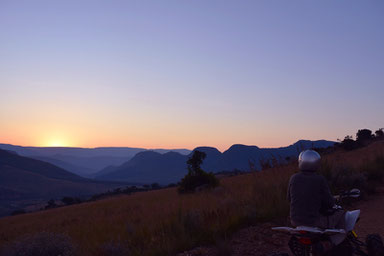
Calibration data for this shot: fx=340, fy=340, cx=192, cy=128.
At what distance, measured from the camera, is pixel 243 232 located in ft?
25.6

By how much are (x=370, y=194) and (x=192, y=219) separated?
6.49 metres

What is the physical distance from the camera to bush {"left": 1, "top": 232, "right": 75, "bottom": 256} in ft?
21.2

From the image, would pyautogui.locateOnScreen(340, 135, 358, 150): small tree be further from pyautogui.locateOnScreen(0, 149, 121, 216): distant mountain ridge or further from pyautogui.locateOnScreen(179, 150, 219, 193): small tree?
pyautogui.locateOnScreen(0, 149, 121, 216): distant mountain ridge

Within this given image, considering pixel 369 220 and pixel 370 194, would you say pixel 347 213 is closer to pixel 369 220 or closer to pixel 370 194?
pixel 369 220

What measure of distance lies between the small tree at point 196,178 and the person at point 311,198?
19401 mm

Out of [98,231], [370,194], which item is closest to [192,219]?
[98,231]

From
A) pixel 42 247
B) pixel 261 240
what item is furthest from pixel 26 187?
pixel 261 240

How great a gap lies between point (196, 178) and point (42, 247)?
1973 centimetres

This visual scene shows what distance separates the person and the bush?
4339 millimetres

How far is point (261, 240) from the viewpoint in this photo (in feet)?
23.8

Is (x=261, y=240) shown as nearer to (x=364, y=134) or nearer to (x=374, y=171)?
(x=374, y=171)

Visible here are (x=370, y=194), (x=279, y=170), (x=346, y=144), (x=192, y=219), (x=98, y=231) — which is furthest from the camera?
(x=346, y=144)

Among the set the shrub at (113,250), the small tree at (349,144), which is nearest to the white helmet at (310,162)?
the shrub at (113,250)

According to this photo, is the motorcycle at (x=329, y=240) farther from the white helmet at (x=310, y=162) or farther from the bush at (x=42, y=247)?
the bush at (x=42, y=247)
